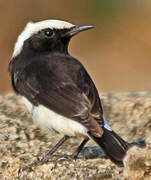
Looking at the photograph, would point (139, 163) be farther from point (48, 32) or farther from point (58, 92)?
point (48, 32)

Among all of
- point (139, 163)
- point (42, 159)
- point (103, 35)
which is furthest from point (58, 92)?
point (103, 35)

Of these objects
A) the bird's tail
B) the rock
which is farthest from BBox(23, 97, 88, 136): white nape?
the rock

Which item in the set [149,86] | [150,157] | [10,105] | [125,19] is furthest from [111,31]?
[150,157]

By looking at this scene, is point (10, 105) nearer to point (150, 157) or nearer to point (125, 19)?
point (150, 157)

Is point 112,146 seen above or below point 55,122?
below

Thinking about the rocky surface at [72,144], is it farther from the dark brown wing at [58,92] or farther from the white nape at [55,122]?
the dark brown wing at [58,92]

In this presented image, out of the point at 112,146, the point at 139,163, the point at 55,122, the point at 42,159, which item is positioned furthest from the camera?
the point at 42,159
